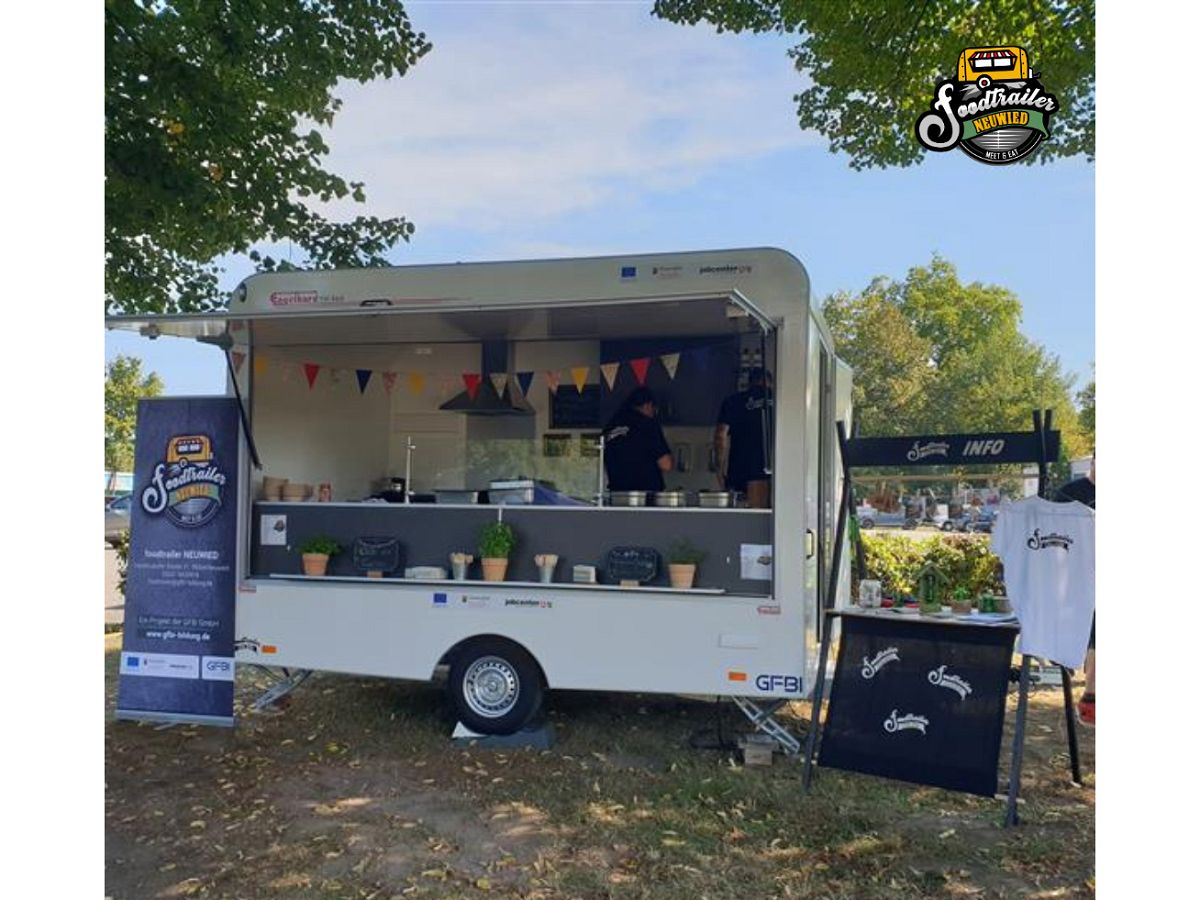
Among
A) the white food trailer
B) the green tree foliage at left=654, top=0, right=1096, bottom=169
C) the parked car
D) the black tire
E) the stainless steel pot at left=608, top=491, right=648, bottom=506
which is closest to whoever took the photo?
the white food trailer

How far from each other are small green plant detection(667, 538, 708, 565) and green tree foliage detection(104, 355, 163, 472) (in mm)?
26589

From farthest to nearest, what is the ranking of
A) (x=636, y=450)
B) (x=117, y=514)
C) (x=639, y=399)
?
(x=117, y=514) → (x=639, y=399) → (x=636, y=450)

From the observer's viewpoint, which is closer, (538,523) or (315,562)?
(538,523)

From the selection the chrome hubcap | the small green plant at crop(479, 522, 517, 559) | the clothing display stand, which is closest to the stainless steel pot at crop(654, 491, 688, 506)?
the small green plant at crop(479, 522, 517, 559)

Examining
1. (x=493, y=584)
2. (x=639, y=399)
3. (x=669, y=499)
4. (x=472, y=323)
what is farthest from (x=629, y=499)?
(x=472, y=323)

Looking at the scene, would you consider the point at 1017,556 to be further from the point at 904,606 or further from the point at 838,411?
the point at 838,411

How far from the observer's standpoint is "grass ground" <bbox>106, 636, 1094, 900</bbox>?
133 inches

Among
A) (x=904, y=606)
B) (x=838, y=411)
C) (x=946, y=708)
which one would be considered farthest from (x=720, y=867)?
(x=838, y=411)

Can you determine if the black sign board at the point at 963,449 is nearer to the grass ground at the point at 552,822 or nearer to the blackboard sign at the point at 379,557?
the grass ground at the point at 552,822

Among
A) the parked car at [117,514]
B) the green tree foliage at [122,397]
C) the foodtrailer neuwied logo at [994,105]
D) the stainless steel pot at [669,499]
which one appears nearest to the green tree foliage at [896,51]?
the foodtrailer neuwied logo at [994,105]

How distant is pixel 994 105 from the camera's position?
6.45m

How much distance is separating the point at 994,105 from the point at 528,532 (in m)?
4.52

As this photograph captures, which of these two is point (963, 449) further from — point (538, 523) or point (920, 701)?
point (538, 523)

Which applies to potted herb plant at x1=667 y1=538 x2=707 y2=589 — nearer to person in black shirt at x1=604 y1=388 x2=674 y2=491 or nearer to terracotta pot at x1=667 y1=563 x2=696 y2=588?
terracotta pot at x1=667 y1=563 x2=696 y2=588
